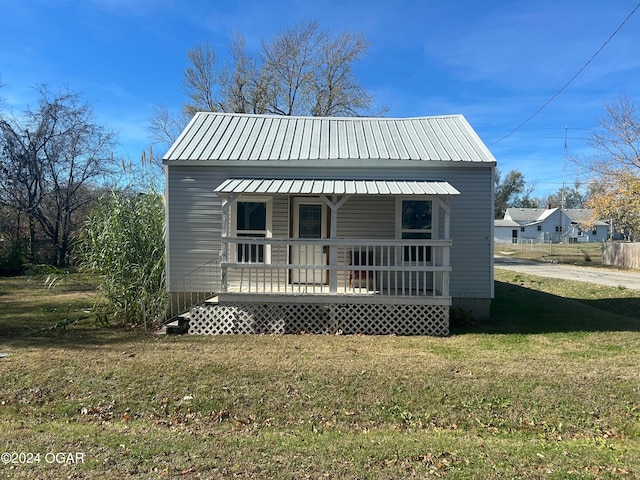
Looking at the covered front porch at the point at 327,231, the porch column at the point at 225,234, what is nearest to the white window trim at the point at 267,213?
the covered front porch at the point at 327,231

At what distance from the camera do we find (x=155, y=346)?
7.39 meters

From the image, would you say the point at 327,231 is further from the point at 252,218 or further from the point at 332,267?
the point at 332,267

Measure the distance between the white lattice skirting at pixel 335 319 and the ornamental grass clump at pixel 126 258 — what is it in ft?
4.63

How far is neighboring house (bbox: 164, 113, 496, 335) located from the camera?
Answer: 8.54 meters

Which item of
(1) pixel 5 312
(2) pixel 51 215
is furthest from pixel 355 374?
(2) pixel 51 215

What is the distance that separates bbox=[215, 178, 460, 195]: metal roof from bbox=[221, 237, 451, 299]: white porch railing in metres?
0.93

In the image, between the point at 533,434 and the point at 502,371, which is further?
the point at 502,371

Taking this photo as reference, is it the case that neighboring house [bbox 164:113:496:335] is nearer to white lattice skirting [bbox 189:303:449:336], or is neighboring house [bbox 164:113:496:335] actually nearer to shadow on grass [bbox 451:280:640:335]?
white lattice skirting [bbox 189:303:449:336]

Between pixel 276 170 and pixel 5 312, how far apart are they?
288 inches

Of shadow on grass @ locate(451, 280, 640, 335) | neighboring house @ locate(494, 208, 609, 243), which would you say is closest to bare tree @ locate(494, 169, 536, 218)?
neighboring house @ locate(494, 208, 609, 243)

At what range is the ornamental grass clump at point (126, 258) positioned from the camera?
892cm

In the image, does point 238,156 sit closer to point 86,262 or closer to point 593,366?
point 86,262

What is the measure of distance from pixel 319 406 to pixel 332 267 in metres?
3.45

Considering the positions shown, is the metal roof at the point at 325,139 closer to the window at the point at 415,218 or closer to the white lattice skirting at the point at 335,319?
the window at the point at 415,218
